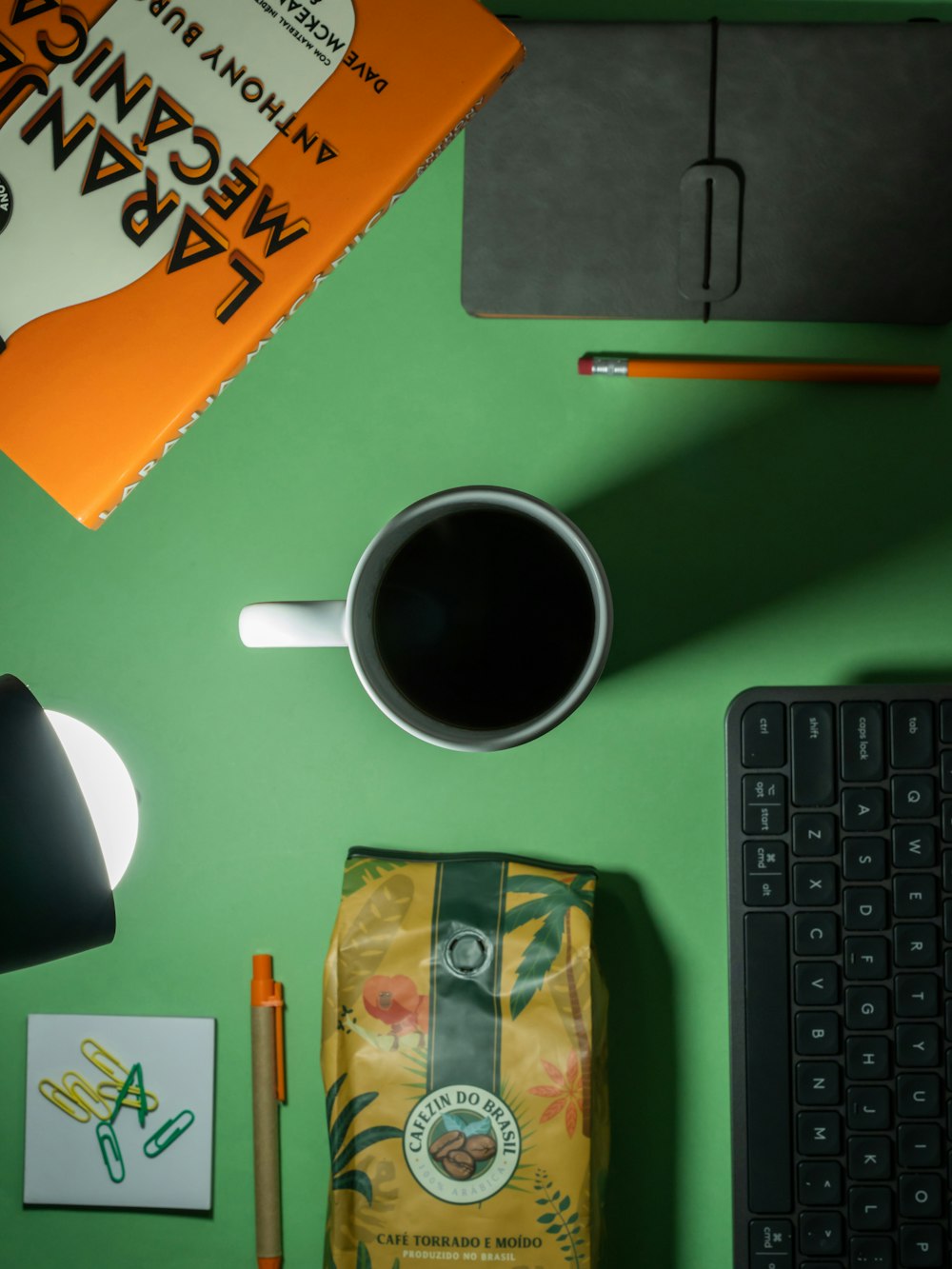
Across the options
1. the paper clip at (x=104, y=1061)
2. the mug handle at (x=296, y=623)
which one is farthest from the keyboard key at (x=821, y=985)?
the paper clip at (x=104, y=1061)

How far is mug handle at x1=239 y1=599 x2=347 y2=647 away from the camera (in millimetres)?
531

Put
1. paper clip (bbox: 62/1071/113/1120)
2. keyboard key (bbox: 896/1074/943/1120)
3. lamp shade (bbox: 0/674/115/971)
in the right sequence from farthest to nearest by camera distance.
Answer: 1. paper clip (bbox: 62/1071/113/1120)
2. keyboard key (bbox: 896/1074/943/1120)
3. lamp shade (bbox: 0/674/115/971)

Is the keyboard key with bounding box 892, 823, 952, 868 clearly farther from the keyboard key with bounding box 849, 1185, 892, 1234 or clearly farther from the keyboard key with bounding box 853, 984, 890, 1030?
the keyboard key with bounding box 849, 1185, 892, 1234

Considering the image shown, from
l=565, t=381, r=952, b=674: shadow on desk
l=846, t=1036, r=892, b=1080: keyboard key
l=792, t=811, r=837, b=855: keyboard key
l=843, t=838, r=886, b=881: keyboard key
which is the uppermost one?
l=565, t=381, r=952, b=674: shadow on desk

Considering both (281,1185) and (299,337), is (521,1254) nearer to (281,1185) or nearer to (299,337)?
(281,1185)

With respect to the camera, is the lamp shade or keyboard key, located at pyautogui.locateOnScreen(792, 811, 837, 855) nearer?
the lamp shade

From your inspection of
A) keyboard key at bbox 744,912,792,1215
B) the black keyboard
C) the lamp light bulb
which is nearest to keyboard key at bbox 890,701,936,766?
the black keyboard

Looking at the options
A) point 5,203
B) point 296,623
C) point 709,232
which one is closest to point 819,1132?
point 296,623

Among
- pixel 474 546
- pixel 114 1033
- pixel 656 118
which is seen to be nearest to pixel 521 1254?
pixel 114 1033

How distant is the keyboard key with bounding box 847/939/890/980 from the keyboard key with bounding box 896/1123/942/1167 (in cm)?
8

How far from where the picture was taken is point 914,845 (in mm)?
574

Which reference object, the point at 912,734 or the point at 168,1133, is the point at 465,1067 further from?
the point at 912,734

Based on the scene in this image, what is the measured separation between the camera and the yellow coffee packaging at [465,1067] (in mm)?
617

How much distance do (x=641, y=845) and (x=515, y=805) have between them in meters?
0.08
